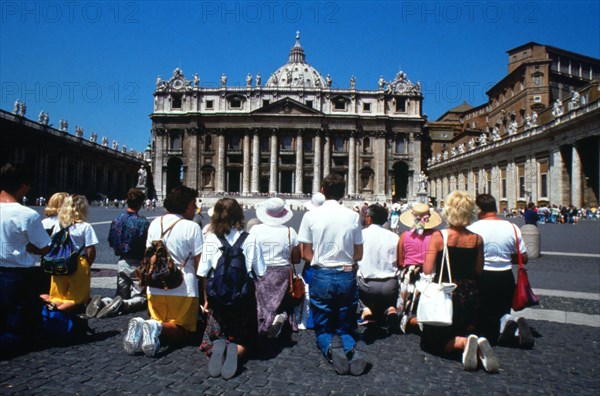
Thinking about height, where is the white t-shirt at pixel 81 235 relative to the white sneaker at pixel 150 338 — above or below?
above

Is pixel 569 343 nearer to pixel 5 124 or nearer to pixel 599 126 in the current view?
pixel 599 126

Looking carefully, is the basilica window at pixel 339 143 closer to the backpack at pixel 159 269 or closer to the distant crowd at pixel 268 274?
the distant crowd at pixel 268 274

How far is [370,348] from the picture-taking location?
513 centimetres

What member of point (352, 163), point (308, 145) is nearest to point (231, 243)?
point (352, 163)

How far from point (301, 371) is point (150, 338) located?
1.60 metres

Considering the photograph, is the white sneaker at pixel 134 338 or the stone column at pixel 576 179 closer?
the white sneaker at pixel 134 338

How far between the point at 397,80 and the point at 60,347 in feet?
210

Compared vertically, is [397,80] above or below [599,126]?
above

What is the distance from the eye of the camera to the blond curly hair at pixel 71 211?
550cm

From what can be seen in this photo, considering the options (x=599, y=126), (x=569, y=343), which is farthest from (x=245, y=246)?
(x=599, y=126)

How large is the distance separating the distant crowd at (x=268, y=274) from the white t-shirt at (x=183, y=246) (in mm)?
11

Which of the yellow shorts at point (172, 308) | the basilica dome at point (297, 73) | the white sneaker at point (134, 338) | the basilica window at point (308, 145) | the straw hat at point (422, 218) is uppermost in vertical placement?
the basilica dome at point (297, 73)

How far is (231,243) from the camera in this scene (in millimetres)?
4645

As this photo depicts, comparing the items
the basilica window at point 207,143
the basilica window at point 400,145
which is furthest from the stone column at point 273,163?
the basilica window at point 400,145
